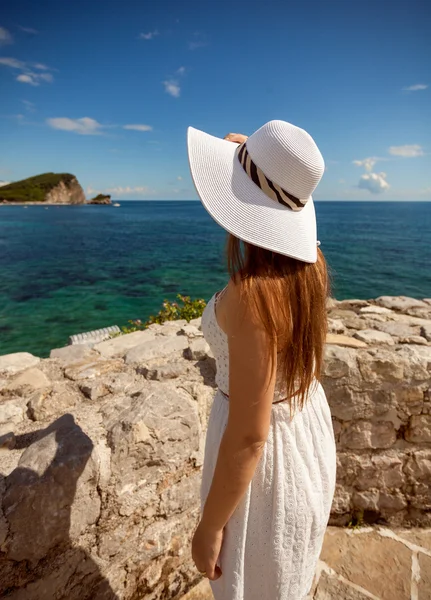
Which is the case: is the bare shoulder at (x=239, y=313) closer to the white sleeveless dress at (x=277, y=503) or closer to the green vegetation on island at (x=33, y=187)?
the white sleeveless dress at (x=277, y=503)

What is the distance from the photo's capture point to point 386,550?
2875 millimetres

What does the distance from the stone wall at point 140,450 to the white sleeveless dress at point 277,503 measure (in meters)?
0.67

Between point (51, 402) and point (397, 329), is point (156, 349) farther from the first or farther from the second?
point (397, 329)

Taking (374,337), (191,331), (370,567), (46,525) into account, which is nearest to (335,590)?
(370,567)

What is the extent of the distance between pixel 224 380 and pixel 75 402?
1443mm

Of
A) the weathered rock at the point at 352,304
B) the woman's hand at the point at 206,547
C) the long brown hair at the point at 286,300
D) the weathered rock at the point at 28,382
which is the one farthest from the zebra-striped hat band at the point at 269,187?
the weathered rock at the point at 352,304

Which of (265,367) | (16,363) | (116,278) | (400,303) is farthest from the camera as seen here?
(116,278)

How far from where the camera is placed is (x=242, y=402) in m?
1.16

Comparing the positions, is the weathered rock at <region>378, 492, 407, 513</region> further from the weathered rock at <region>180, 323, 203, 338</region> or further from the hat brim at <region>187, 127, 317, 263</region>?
the hat brim at <region>187, 127, 317, 263</region>

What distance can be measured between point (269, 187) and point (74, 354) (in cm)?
264

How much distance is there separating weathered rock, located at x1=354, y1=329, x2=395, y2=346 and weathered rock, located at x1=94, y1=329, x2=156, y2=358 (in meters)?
1.91

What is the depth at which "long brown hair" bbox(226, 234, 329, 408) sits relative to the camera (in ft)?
3.78

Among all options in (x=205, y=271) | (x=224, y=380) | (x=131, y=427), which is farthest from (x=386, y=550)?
(x=205, y=271)

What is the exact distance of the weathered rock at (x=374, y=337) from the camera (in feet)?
10.5
